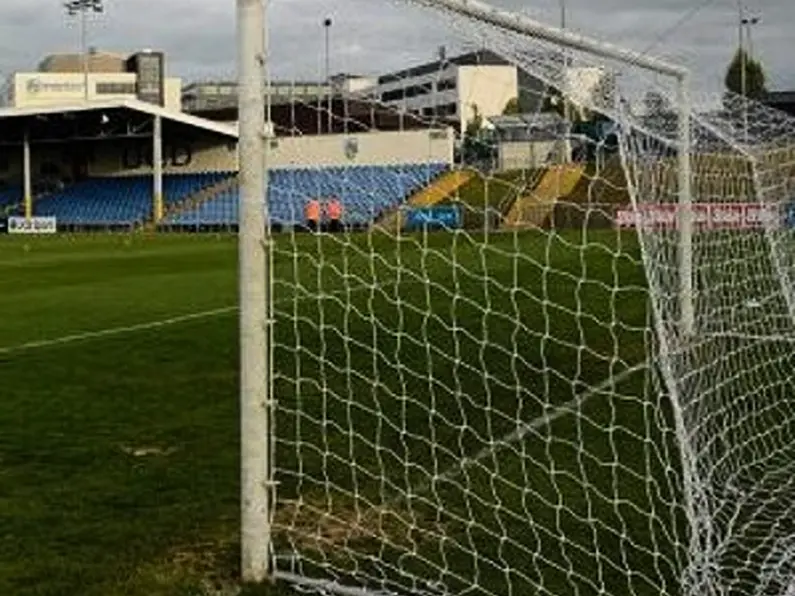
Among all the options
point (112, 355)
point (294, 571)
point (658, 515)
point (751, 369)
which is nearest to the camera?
point (294, 571)

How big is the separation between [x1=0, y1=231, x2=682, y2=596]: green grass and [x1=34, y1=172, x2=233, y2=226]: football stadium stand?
47.6 meters

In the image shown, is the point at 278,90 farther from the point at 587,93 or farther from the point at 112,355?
the point at 112,355

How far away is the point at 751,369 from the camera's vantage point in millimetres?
9469

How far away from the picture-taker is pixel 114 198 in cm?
6328

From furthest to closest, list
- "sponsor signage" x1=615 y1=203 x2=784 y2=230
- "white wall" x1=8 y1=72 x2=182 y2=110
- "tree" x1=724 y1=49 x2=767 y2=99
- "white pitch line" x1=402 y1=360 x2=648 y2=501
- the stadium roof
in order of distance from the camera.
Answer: "white wall" x1=8 y1=72 x2=182 y2=110, "tree" x1=724 y1=49 x2=767 y2=99, the stadium roof, "sponsor signage" x1=615 y1=203 x2=784 y2=230, "white pitch line" x1=402 y1=360 x2=648 y2=501

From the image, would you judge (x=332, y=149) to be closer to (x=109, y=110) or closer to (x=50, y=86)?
(x=109, y=110)

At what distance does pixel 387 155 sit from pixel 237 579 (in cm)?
510

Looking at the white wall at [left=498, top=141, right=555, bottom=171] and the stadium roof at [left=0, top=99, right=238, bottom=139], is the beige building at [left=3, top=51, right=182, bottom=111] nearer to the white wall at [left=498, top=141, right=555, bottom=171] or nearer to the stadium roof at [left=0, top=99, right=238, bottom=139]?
the stadium roof at [left=0, top=99, right=238, bottom=139]

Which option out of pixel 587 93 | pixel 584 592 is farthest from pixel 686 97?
pixel 584 592

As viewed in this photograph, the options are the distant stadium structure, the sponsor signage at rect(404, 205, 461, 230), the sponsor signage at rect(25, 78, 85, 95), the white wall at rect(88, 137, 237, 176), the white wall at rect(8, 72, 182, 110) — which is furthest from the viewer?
the sponsor signage at rect(25, 78, 85, 95)

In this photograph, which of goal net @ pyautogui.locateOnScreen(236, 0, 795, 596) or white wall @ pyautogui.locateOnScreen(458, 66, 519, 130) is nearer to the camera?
goal net @ pyautogui.locateOnScreen(236, 0, 795, 596)

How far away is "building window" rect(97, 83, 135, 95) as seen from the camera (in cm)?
8919

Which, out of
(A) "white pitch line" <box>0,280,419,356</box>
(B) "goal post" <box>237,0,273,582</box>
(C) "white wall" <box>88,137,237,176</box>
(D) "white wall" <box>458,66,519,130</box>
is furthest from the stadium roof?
(B) "goal post" <box>237,0,273,582</box>

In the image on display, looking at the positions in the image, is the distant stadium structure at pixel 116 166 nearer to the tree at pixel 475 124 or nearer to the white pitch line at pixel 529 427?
the white pitch line at pixel 529 427
